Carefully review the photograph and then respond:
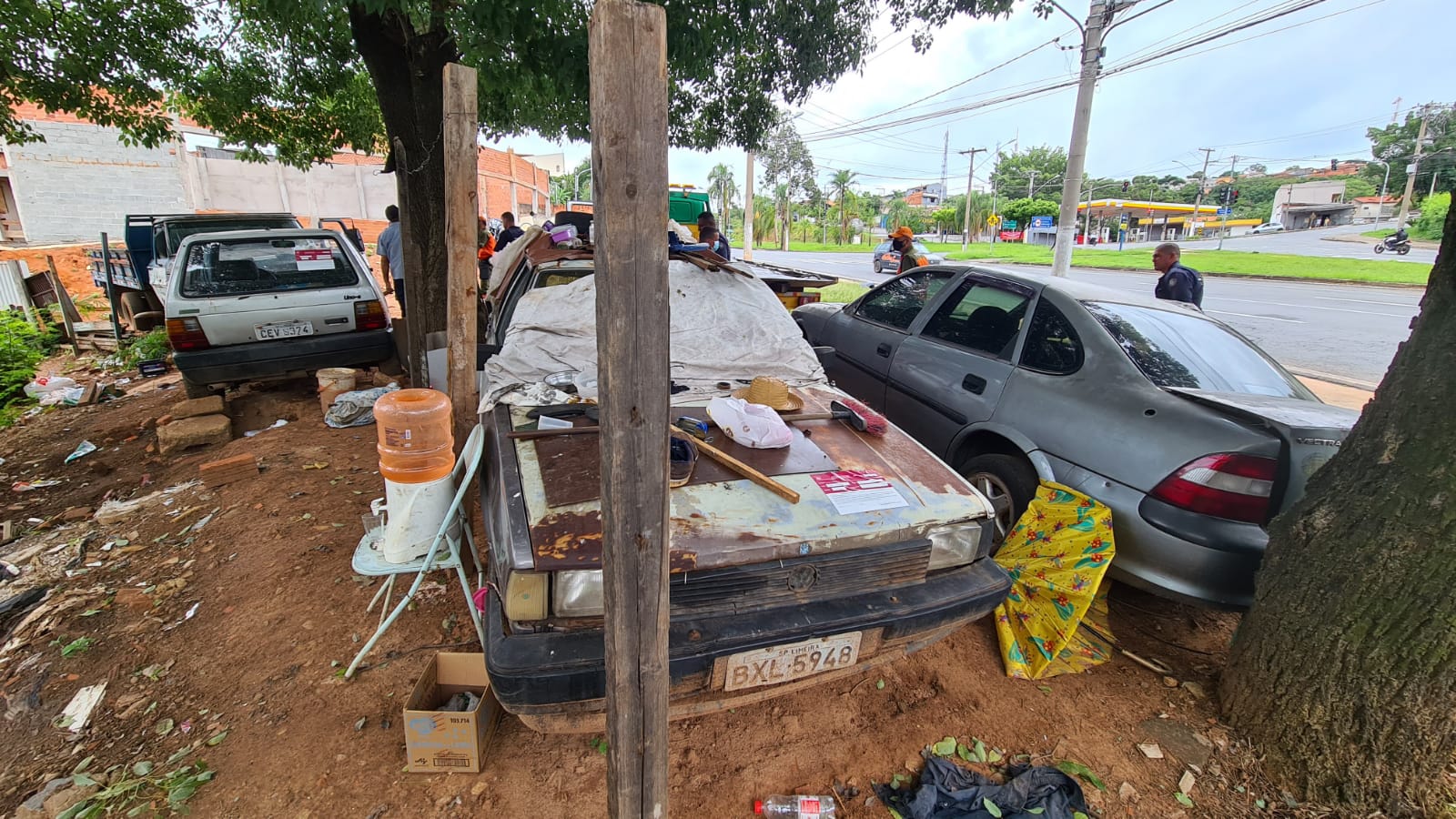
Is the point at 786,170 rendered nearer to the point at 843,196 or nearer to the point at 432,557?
the point at 843,196

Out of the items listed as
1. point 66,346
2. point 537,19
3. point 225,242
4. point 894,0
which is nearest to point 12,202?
point 66,346

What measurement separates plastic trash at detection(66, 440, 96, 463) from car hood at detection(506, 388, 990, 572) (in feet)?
15.8

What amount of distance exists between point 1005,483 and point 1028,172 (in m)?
69.2

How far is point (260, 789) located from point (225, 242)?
17.0ft

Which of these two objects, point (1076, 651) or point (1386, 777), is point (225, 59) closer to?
point (1076, 651)

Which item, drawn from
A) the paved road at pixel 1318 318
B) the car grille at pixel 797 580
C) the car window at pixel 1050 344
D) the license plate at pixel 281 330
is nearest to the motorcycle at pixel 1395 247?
the paved road at pixel 1318 318

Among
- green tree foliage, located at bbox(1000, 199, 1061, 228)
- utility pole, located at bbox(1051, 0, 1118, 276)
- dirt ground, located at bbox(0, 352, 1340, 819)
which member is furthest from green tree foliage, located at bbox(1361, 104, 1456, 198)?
dirt ground, located at bbox(0, 352, 1340, 819)

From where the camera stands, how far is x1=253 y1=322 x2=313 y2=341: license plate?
5.19 meters

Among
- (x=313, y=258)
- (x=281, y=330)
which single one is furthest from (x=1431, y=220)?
(x=281, y=330)

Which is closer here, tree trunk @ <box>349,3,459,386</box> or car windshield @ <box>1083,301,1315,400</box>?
car windshield @ <box>1083,301,1315,400</box>

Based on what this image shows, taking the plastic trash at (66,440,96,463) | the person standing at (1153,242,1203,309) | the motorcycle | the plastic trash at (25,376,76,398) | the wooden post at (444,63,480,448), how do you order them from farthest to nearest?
the motorcycle, the plastic trash at (25,376,76,398), the person standing at (1153,242,1203,309), the plastic trash at (66,440,96,463), the wooden post at (444,63,480,448)

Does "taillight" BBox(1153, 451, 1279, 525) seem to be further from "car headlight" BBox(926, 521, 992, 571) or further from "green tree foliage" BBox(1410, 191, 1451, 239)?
"green tree foliage" BBox(1410, 191, 1451, 239)

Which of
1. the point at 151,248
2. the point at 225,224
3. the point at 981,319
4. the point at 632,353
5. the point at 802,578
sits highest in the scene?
the point at 225,224

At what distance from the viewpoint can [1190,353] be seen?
3.06 meters
